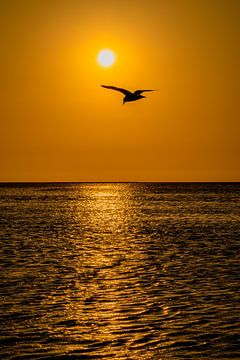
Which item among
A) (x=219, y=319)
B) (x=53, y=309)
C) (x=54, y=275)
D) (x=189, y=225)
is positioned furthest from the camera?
(x=189, y=225)

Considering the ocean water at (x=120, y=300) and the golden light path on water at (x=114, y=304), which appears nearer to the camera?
the ocean water at (x=120, y=300)

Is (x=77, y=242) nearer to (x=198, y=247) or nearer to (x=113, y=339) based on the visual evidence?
(x=198, y=247)

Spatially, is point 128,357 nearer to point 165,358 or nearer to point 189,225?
point 165,358

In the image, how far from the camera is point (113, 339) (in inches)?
766

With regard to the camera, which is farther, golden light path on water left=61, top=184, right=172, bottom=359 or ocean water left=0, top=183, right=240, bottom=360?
golden light path on water left=61, top=184, right=172, bottom=359

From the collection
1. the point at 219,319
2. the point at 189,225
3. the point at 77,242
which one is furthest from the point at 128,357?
the point at 189,225

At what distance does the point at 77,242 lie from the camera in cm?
5159

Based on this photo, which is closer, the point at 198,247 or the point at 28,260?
the point at 28,260

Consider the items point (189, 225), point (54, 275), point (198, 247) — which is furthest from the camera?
point (189, 225)

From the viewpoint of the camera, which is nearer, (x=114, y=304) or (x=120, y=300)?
(x=114, y=304)

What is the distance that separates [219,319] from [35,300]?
6502 mm

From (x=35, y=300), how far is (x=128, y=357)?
7.95 meters

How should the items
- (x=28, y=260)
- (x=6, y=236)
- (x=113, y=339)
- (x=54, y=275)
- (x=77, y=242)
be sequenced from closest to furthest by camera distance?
(x=113, y=339) → (x=54, y=275) → (x=28, y=260) → (x=77, y=242) → (x=6, y=236)

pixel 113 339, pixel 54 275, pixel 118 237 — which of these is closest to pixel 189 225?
pixel 118 237
